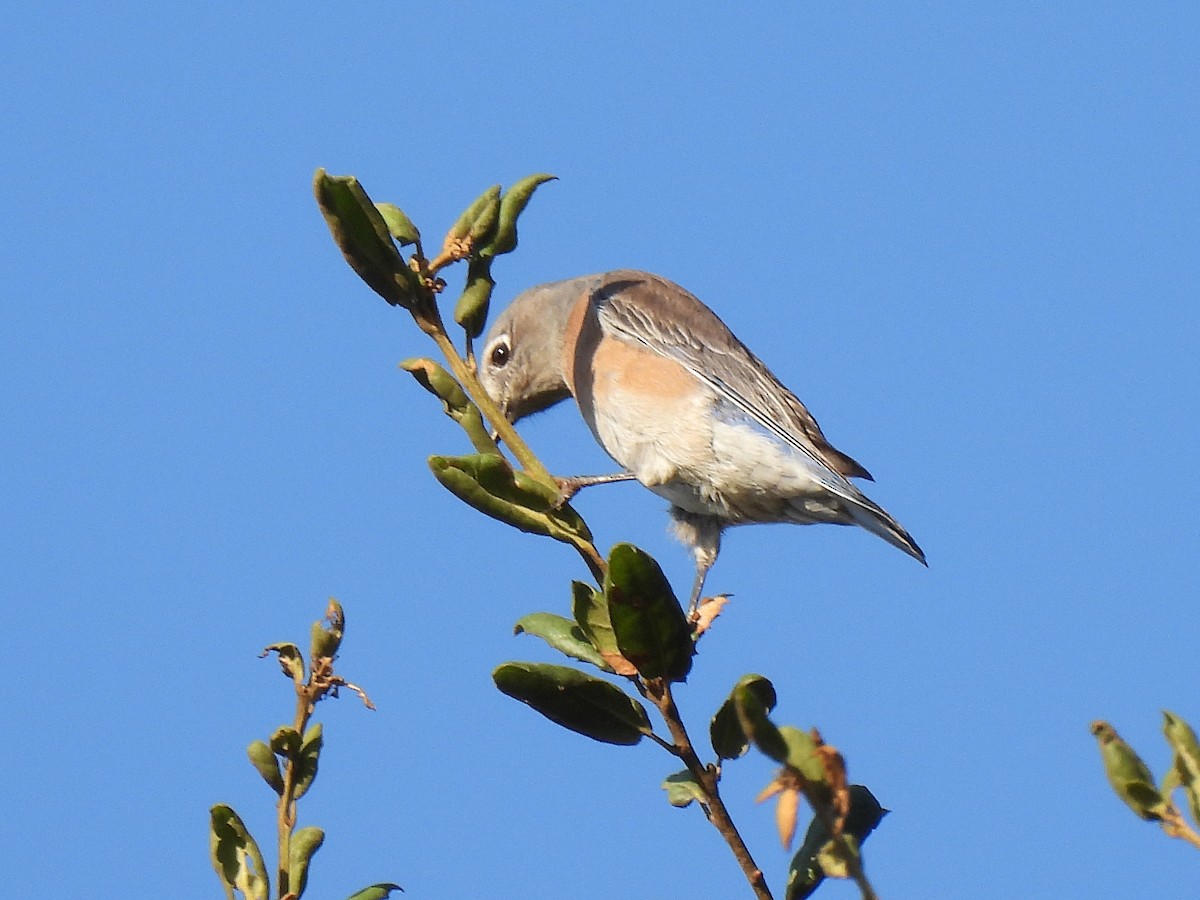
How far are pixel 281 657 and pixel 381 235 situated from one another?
37.3 inches

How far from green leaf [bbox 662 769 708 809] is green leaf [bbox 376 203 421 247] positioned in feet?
4.41

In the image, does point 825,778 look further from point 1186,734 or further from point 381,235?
point 381,235

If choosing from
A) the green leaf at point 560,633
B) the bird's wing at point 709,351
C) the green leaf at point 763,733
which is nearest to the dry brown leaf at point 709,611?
the green leaf at point 560,633

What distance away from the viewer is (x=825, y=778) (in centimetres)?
174

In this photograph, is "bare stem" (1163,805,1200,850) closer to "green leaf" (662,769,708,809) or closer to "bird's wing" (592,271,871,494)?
"green leaf" (662,769,708,809)

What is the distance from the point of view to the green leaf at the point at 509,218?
358cm

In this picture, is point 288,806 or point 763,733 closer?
point 763,733

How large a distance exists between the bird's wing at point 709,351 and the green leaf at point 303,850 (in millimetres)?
4195

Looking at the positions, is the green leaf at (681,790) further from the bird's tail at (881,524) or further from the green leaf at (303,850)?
the bird's tail at (881,524)

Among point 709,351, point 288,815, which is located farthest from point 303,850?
point 709,351

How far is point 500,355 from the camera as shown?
25.2 ft

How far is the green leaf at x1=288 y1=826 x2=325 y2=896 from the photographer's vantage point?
279 cm

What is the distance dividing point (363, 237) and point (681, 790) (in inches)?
53.9

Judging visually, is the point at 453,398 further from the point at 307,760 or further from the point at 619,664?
the point at 307,760
